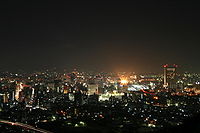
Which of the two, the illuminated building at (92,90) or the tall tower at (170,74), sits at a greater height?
the tall tower at (170,74)

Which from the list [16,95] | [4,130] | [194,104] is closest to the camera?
[4,130]

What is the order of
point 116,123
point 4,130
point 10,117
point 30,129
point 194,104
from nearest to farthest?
point 4,130
point 30,129
point 116,123
point 10,117
point 194,104

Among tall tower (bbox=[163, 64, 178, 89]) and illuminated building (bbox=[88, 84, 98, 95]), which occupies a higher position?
tall tower (bbox=[163, 64, 178, 89])

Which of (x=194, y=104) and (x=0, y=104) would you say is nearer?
(x=194, y=104)

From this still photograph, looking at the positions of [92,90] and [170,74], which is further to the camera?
[170,74]

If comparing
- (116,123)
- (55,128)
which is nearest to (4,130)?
(55,128)

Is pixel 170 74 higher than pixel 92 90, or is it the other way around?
pixel 170 74

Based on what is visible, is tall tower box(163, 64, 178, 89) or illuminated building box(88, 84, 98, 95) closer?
illuminated building box(88, 84, 98, 95)

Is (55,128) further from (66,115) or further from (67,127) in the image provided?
(66,115)

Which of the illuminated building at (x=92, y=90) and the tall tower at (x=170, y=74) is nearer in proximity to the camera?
the illuminated building at (x=92, y=90)
